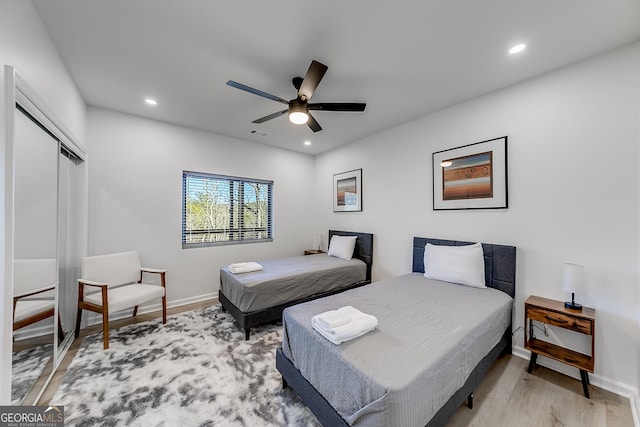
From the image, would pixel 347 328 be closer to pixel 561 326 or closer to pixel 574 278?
pixel 561 326

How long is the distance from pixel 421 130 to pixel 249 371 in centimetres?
359

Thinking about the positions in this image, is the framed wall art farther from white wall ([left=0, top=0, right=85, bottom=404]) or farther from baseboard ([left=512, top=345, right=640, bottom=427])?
white wall ([left=0, top=0, right=85, bottom=404])

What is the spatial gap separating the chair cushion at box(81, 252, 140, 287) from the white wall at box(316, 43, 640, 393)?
4090 millimetres

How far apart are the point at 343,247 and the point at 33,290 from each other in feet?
11.5

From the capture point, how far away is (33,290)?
1.79 meters

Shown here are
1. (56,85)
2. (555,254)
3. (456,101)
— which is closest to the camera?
(56,85)

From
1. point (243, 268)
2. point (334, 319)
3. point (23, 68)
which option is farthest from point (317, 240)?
point (23, 68)

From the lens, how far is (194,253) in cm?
387

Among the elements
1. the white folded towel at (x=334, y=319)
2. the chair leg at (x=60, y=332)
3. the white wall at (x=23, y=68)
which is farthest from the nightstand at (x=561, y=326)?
the chair leg at (x=60, y=332)

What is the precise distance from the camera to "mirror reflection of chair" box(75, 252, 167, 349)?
2.56 m

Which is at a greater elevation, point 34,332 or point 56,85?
point 56,85

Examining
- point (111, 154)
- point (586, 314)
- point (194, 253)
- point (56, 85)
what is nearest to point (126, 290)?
point (194, 253)

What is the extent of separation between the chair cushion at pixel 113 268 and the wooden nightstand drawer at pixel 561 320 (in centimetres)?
454

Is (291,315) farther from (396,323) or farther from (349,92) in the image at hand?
(349,92)
